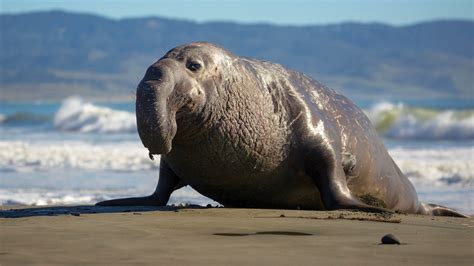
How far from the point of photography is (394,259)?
6.00m

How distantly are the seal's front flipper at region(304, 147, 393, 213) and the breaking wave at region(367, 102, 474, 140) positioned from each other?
68.9 ft

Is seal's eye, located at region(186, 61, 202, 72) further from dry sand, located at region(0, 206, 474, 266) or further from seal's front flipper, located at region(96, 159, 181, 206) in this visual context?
seal's front flipper, located at region(96, 159, 181, 206)

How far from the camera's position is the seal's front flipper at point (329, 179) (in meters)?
8.86

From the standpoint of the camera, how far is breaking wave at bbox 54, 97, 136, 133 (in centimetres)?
3881

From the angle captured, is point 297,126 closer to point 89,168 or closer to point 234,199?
point 234,199

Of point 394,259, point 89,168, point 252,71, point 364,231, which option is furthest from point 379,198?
point 89,168

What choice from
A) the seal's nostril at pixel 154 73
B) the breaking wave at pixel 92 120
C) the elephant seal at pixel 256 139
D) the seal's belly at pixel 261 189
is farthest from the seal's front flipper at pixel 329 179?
the breaking wave at pixel 92 120

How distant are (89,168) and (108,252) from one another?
41.3ft

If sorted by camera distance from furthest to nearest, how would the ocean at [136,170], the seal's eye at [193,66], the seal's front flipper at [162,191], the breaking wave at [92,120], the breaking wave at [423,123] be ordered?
the breaking wave at [92,120], the breaking wave at [423,123], the ocean at [136,170], the seal's front flipper at [162,191], the seal's eye at [193,66]

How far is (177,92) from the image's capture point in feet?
26.6

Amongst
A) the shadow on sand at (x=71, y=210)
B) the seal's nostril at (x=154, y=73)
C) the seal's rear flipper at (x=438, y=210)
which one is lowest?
the shadow on sand at (x=71, y=210)

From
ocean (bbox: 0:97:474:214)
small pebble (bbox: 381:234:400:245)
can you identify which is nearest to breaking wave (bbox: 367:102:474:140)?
ocean (bbox: 0:97:474:214)

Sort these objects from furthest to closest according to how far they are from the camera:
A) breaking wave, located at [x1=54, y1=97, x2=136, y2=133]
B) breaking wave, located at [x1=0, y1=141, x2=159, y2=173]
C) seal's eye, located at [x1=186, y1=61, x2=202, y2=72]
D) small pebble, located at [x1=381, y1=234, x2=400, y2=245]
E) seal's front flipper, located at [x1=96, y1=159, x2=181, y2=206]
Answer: breaking wave, located at [x1=54, y1=97, x2=136, y2=133], breaking wave, located at [x1=0, y1=141, x2=159, y2=173], seal's front flipper, located at [x1=96, y1=159, x2=181, y2=206], seal's eye, located at [x1=186, y1=61, x2=202, y2=72], small pebble, located at [x1=381, y1=234, x2=400, y2=245]

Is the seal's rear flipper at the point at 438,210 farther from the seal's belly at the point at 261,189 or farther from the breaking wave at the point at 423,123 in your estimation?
the breaking wave at the point at 423,123
